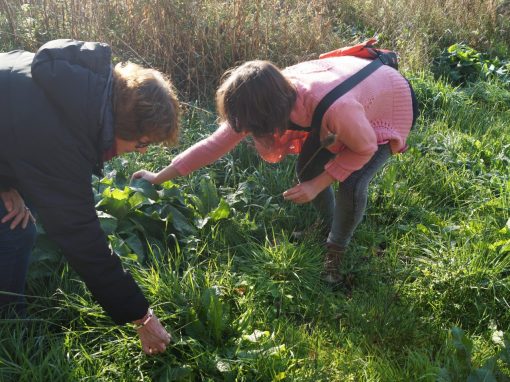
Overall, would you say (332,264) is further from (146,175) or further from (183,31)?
(183,31)

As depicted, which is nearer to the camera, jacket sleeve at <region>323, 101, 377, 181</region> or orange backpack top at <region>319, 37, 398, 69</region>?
jacket sleeve at <region>323, 101, 377, 181</region>

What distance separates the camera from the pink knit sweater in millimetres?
2287

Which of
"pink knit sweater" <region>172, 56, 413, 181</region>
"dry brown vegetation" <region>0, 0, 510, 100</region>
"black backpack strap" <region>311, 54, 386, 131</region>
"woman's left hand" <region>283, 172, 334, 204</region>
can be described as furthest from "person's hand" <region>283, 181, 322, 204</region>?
"dry brown vegetation" <region>0, 0, 510, 100</region>

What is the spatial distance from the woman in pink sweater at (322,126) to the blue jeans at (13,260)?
78 centimetres

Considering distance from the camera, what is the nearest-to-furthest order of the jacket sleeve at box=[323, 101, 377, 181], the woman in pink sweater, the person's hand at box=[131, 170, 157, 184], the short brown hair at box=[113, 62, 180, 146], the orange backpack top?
the short brown hair at box=[113, 62, 180, 146], the woman in pink sweater, the jacket sleeve at box=[323, 101, 377, 181], the orange backpack top, the person's hand at box=[131, 170, 157, 184]

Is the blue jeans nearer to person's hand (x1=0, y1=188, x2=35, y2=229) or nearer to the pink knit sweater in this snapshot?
person's hand (x1=0, y1=188, x2=35, y2=229)

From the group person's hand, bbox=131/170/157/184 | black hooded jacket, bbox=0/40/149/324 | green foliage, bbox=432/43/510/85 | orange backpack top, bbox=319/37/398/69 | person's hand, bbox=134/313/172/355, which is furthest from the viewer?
green foliage, bbox=432/43/510/85

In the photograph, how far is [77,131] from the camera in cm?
165

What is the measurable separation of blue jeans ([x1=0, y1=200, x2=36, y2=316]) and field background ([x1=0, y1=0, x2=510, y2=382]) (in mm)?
101

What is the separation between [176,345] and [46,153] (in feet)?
3.17

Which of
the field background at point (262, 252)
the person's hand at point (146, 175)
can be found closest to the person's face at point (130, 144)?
the field background at point (262, 252)

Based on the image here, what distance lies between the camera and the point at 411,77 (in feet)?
16.7

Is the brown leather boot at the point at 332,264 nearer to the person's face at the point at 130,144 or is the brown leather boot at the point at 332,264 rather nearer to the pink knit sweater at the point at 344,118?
the pink knit sweater at the point at 344,118

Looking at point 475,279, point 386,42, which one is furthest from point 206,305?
point 386,42
